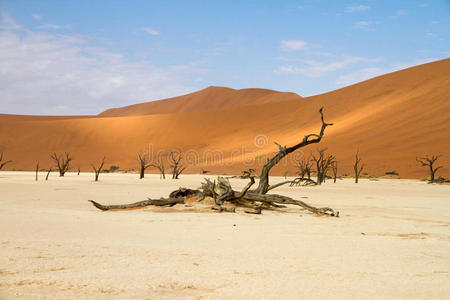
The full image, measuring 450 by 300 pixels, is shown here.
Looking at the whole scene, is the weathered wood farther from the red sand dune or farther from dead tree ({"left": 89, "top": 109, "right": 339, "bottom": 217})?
the red sand dune

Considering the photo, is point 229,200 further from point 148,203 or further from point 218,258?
point 218,258

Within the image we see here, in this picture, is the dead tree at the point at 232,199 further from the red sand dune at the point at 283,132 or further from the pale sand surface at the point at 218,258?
the red sand dune at the point at 283,132

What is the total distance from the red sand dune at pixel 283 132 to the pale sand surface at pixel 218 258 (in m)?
24.1

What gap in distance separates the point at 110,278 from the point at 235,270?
0.94 meters

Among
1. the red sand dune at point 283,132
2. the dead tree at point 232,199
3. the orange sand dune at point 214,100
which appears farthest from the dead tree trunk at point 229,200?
the orange sand dune at point 214,100

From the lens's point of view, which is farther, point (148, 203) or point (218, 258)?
point (148, 203)

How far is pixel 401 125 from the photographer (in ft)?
117

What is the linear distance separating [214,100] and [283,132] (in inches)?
2344

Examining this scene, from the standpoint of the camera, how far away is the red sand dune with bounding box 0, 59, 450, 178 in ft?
106

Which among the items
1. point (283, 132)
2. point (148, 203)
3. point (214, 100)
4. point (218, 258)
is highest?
point (214, 100)

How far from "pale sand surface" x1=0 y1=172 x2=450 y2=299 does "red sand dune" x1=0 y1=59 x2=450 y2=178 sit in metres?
24.1

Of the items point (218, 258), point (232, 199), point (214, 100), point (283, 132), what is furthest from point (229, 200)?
point (214, 100)

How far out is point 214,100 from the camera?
108875 mm

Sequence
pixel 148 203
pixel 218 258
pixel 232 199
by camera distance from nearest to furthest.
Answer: pixel 218 258 → pixel 148 203 → pixel 232 199
